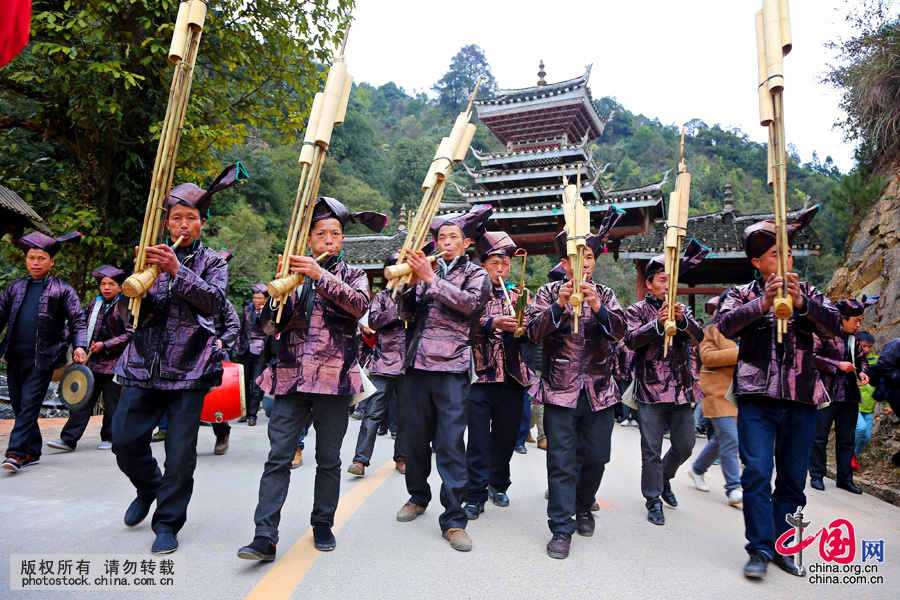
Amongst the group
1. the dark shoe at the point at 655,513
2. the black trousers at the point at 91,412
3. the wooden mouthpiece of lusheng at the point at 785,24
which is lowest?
the dark shoe at the point at 655,513

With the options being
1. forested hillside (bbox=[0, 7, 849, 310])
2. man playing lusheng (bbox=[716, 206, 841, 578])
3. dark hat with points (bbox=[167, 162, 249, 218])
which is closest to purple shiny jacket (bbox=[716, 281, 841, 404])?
man playing lusheng (bbox=[716, 206, 841, 578])

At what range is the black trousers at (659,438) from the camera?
469 cm

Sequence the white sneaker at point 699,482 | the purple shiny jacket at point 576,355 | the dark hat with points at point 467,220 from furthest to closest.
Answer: the white sneaker at point 699,482
the dark hat with points at point 467,220
the purple shiny jacket at point 576,355

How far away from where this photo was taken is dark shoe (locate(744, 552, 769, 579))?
3303mm

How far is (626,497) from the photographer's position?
535 centimetres

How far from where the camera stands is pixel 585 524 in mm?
4141

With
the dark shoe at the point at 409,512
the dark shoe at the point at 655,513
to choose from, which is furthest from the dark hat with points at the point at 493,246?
the dark shoe at the point at 655,513

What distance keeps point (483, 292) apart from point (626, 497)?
268cm

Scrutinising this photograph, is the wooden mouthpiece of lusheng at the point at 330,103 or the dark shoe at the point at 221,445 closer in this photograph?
the wooden mouthpiece of lusheng at the point at 330,103

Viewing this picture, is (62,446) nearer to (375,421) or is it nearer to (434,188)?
(375,421)

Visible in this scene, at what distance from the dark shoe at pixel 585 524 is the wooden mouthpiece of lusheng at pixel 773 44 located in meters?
2.97

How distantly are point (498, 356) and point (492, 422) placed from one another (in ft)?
1.86

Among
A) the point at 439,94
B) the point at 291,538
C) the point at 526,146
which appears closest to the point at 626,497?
the point at 291,538

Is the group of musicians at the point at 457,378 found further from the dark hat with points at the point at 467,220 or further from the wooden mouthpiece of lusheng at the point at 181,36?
the wooden mouthpiece of lusheng at the point at 181,36
